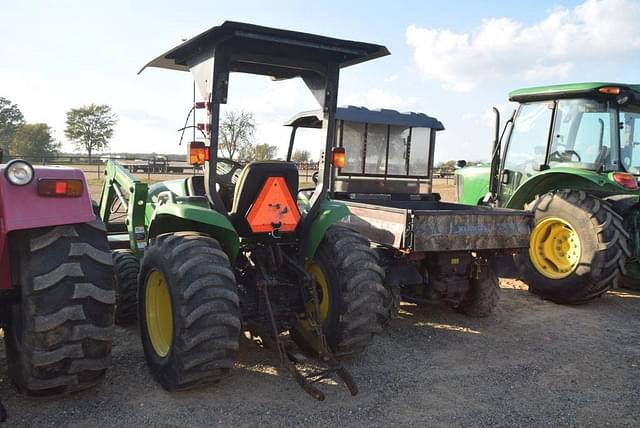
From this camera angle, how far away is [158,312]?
13.5ft

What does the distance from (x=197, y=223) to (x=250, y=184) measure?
506 millimetres

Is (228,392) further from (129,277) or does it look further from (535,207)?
(535,207)

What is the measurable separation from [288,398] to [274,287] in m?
0.84

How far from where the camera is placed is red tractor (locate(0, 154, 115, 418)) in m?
3.02

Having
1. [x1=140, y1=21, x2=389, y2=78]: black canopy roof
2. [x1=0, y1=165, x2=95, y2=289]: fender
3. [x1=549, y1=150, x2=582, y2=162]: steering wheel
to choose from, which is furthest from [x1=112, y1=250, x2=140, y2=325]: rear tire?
[x1=549, y1=150, x2=582, y2=162]: steering wheel

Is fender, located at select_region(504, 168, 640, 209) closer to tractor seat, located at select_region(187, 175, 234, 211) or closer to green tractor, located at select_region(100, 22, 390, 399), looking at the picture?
green tractor, located at select_region(100, 22, 390, 399)

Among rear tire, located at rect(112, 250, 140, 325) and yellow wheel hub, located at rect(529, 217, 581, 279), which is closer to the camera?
rear tire, located at rect(112, 250, 140, 325)

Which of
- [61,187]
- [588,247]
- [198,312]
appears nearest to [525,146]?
[588,247]

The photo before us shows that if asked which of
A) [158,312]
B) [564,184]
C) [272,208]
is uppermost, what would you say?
[564,184]

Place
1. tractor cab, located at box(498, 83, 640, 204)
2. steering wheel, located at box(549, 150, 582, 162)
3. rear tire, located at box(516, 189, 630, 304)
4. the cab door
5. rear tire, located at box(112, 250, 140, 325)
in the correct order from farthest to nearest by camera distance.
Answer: the cab door
steering wheel, located at box(549, 150, 582, 162)
tractor cab, located at box(498, 83, 640, 204)
rear tire, located at box(516, 189, 630, 304)
rear tire, located at box(112, 250, 140, 325)

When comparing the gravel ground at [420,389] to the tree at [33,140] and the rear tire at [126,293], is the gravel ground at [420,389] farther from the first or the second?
the tree at [33,140]

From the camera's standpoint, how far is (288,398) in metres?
3.78

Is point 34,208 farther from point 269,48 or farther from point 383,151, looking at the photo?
point 383,151

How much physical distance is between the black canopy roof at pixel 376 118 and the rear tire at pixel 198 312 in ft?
11.9
